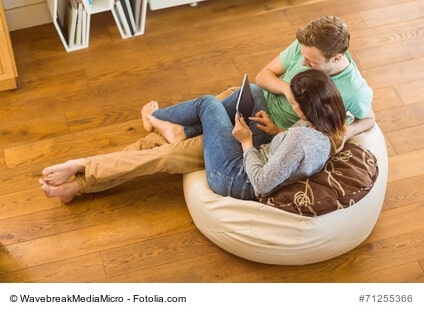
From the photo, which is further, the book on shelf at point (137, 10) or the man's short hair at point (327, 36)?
the book on shelf at point (137, 10)

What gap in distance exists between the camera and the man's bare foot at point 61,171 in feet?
8.73

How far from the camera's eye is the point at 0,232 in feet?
8.76

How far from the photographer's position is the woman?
229 centimetres

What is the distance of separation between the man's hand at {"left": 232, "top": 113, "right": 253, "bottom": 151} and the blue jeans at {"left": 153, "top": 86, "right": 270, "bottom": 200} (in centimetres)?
4

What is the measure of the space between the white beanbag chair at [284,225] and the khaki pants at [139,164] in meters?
0.11

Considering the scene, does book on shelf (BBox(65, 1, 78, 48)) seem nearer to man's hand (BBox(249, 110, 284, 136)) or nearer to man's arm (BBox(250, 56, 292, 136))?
man's arm (BBox(250, 56, 292, 136))

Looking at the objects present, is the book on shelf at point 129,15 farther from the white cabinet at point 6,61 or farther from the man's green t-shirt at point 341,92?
the man's green t-shirt at point 341,92

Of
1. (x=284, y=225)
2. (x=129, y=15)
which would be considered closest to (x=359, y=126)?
(x=284, y=225)

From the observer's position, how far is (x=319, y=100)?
228cm

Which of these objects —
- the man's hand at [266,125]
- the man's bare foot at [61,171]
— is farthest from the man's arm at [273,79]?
the man's bare foot at [61,171]

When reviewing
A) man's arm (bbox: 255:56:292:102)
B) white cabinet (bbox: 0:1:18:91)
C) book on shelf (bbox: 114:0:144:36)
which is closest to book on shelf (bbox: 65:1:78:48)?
book on shelf (bbox: 114:0:144:36)

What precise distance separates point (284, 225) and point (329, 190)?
0.62 ft
